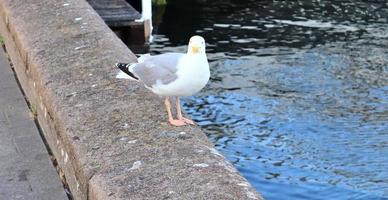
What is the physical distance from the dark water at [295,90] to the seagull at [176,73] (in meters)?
3.78

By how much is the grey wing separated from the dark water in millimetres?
3790

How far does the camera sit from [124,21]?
12.6m

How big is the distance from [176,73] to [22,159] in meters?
1.17

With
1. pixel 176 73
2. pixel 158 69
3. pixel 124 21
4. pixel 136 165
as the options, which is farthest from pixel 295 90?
pixel 136 165

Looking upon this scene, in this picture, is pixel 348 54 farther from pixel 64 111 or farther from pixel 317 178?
pixel 64 111

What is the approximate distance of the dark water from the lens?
823 centimetres

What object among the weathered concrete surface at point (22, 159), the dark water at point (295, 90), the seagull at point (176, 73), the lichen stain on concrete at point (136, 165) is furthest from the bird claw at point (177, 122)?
the dark water at point (295, 90)

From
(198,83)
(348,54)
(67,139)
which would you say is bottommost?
(348,54)

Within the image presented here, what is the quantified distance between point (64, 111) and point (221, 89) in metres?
7.36

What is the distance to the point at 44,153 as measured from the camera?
4480 millimetres

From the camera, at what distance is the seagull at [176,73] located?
3.71 metres

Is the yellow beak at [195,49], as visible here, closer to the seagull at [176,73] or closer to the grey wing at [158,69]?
the seagull at [176,73]

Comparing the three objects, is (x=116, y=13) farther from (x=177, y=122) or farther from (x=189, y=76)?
(x=189, y=76)

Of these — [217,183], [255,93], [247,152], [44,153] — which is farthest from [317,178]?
[217,183]
